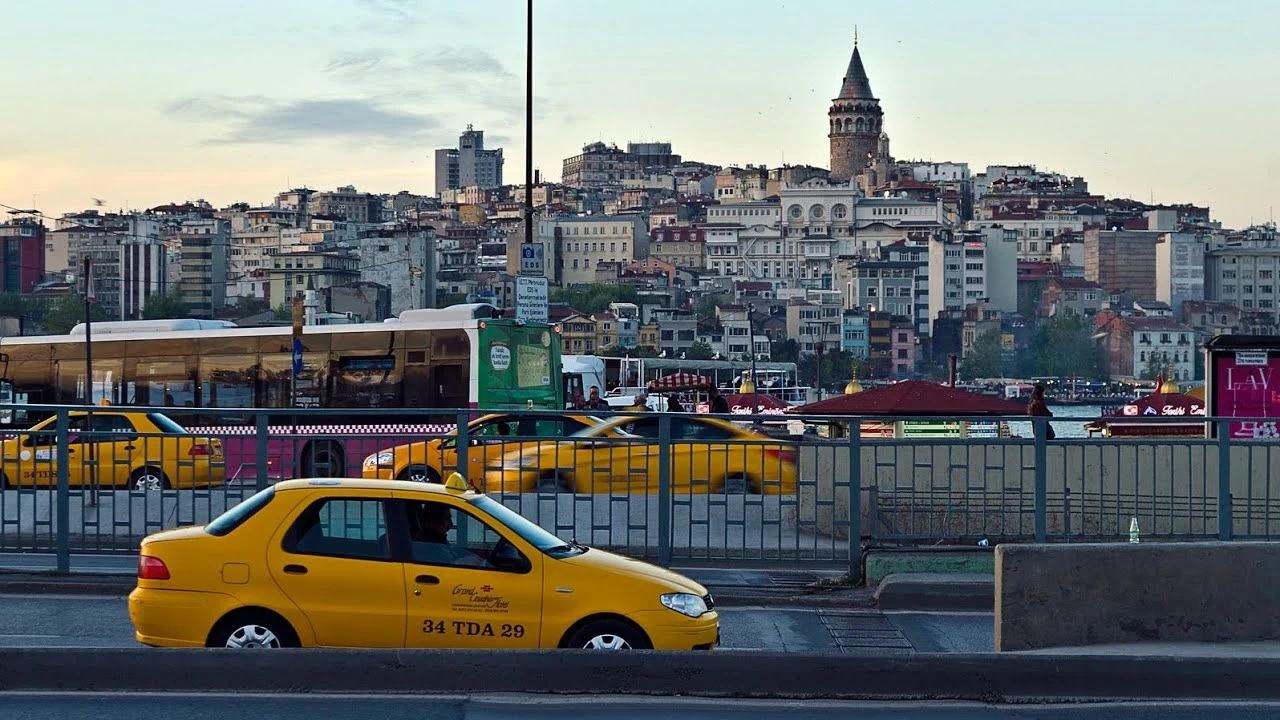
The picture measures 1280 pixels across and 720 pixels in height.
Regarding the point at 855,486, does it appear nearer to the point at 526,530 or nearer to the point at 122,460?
the point at 526,530

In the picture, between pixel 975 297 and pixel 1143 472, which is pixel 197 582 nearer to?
pixel 1143 472

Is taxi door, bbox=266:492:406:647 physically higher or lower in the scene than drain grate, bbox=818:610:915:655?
higher

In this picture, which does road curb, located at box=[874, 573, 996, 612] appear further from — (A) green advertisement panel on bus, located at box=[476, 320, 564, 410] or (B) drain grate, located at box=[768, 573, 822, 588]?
(A) green advertisement panel on bus, located at box=[476, 320, 564, 410]

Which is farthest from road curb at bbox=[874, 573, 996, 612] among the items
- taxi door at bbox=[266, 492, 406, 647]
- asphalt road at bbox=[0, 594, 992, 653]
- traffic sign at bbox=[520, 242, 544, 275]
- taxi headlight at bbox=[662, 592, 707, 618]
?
traffic sign at bbox=[520, 242, 544, 275]

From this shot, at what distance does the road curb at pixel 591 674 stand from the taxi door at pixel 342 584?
1.47 ft

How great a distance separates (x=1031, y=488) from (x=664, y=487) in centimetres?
267

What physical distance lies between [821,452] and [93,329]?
21.7m

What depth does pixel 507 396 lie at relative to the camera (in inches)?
1235

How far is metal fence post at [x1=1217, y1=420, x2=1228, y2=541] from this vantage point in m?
13.7

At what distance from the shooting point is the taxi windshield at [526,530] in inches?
400

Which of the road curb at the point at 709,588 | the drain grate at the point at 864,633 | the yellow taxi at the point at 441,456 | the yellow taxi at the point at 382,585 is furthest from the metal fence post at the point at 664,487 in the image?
the yellow taxi at the point at 382,585

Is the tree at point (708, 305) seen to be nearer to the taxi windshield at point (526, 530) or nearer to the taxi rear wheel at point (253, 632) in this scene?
the taxi windshield at point (526, 530)

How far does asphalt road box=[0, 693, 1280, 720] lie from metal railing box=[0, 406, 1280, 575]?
419cm

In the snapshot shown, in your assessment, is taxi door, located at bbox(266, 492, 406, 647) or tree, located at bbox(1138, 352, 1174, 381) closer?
taxi door, located at bbox(266, 492, 406, 647)
